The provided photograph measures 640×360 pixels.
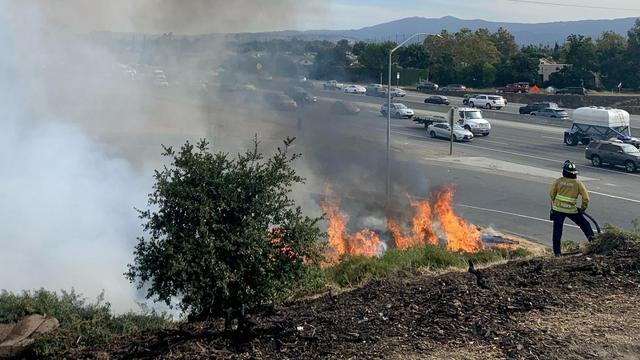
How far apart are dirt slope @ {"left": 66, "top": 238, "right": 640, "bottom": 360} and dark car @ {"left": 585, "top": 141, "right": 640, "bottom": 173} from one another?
2241cm

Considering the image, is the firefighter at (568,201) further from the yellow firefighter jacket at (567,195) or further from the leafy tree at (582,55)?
the leafy tree at (582,55)

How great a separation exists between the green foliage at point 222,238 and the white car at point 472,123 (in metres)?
33.9

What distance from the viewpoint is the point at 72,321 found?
752 cm

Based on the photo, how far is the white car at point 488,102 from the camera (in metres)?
52.6

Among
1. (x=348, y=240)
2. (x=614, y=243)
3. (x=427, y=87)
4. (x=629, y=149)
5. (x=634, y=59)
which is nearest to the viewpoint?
(x=614, y=243)

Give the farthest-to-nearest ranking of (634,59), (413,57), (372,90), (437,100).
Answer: (413,57) < (634,59) < (437,100) < (372,90)

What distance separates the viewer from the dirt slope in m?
5.56

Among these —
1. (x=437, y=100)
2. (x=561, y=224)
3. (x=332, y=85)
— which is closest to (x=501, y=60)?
(x=437, y=100)

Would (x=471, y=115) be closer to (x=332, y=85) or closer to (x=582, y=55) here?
(x=332, y=85)

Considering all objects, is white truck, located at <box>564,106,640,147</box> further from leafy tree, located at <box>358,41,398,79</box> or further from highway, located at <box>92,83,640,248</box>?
leafy tree, located at <box>358,41,398,79</box>

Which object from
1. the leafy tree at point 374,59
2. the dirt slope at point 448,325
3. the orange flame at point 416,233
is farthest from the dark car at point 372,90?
the dirt slope at point 448,325

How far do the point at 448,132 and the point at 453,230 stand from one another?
2235 centimetres

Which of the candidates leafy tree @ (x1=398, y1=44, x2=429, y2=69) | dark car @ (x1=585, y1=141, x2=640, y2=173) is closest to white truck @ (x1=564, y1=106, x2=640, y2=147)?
dark car @ (x1=585, y1=141, x2=640, y2=173)

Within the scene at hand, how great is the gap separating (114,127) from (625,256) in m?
25.1
